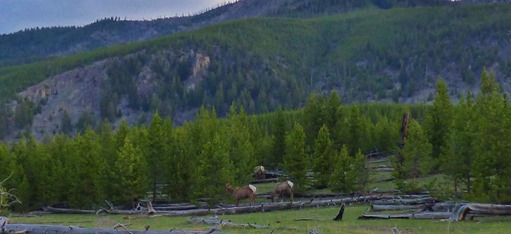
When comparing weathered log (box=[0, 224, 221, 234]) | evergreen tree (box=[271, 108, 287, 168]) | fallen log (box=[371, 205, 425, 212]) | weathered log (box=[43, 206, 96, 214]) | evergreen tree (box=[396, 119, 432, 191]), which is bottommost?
weathered log (box=[43, 206, 96, 214])

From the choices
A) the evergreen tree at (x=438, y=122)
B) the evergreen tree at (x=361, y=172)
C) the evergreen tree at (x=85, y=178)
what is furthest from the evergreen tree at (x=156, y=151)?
the evergreen tree at (x=438, y=122)

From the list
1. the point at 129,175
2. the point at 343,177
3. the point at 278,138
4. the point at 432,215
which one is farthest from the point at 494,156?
the point at 278,138

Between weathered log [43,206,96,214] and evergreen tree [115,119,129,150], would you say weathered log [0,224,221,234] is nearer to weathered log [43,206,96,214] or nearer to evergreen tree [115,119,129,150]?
weathered log [43,206,96,214]

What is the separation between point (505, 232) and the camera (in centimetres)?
2609

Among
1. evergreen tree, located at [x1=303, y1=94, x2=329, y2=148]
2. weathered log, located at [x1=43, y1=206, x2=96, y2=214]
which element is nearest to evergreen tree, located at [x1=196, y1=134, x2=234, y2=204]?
weathered log, located at [x1=43, y1=206, x2=96, y2=214]

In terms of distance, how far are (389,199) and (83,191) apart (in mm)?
27060

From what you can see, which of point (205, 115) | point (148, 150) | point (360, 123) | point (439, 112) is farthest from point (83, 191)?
point (439, 112)

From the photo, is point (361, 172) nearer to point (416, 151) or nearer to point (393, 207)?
point (416, 151)

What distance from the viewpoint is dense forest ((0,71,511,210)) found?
1581 inches

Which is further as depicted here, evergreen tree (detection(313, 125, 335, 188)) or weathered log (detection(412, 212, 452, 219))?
evergreen tree (detection(313, 125, 335, 188))

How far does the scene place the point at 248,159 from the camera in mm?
59750

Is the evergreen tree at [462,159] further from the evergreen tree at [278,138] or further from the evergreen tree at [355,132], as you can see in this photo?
the evergreen tree at [278,138]

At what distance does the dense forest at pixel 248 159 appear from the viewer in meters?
40.2

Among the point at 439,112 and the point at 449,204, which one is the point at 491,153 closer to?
the point at 449,204
